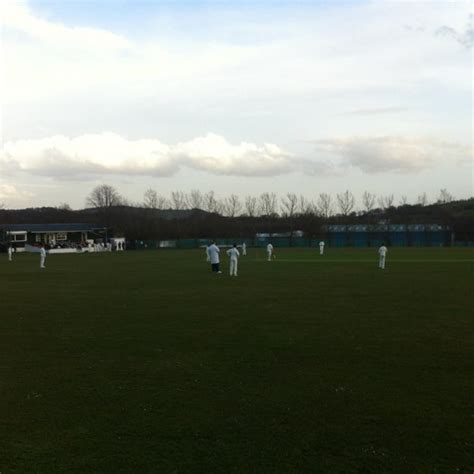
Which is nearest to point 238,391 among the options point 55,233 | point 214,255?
point 214,255

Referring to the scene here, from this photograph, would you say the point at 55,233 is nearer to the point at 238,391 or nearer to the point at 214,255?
the point at 214,255

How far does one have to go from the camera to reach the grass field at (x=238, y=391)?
17.2 ft

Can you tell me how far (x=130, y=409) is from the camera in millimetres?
6594

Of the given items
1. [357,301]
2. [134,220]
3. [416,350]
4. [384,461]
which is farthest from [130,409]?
[134,220]

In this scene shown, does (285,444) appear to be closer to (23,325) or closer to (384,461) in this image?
(384,461)

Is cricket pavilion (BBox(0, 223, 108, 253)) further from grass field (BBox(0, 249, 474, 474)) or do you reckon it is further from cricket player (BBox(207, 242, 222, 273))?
grass field (BBox(0, 249, 474, 474))

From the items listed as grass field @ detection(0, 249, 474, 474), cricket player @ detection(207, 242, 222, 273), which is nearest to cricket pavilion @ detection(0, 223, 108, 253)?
cricket player @ detection(207, 242, 222, 273)

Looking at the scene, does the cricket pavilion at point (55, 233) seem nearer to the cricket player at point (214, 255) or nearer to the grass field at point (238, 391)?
the cricket player at point (214, 255)

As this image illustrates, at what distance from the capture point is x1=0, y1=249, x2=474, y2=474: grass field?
525 centimetres

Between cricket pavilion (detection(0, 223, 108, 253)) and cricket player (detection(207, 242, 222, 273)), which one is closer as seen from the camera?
cricket player (detection(207, 242, 222, 273))

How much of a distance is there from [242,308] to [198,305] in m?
1.49

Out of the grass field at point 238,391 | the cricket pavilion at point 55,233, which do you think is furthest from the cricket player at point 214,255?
the cricket pavilion at point 55,233

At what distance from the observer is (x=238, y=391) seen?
7.24 metres

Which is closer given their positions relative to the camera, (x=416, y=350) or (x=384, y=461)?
(x=384, y=461)
